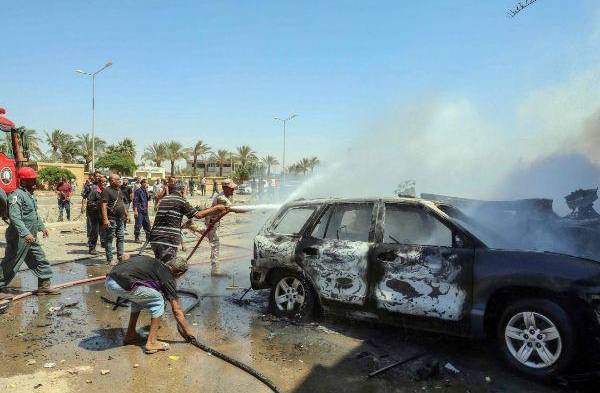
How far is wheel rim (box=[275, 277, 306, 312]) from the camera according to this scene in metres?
5.78

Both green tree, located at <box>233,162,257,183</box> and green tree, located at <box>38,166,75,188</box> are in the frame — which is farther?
green tree, located at <box>233,162,257,183</box>

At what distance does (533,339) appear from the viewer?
4.16 m

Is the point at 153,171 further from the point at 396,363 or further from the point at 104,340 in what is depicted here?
the point at 396,363

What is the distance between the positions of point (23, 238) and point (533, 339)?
646cm

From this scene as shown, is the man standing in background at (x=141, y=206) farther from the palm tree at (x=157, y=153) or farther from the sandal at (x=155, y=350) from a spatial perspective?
the palm tree at (x=157, y=153)

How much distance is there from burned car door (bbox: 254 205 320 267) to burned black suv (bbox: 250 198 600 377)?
14 millimetres

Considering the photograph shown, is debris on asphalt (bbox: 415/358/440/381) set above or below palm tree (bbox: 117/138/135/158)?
below

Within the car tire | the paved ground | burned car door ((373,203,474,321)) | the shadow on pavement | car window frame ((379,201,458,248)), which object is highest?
car window frame ((379,201,458,248))

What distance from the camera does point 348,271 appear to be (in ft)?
17.3

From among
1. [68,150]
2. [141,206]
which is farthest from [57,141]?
[141,206]

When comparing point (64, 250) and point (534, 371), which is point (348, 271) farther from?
point (64, 250)

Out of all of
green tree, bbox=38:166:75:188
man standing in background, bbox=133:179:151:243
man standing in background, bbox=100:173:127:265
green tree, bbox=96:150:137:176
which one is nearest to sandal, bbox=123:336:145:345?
man standing in background, bbox=100:173:127:265

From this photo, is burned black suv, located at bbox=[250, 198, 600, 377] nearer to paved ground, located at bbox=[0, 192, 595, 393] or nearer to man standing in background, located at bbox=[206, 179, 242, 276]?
paved ground, located at bbox=[0, 192, 595, 393]

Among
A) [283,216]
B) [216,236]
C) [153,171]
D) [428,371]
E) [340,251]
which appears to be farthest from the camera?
[153,171]
